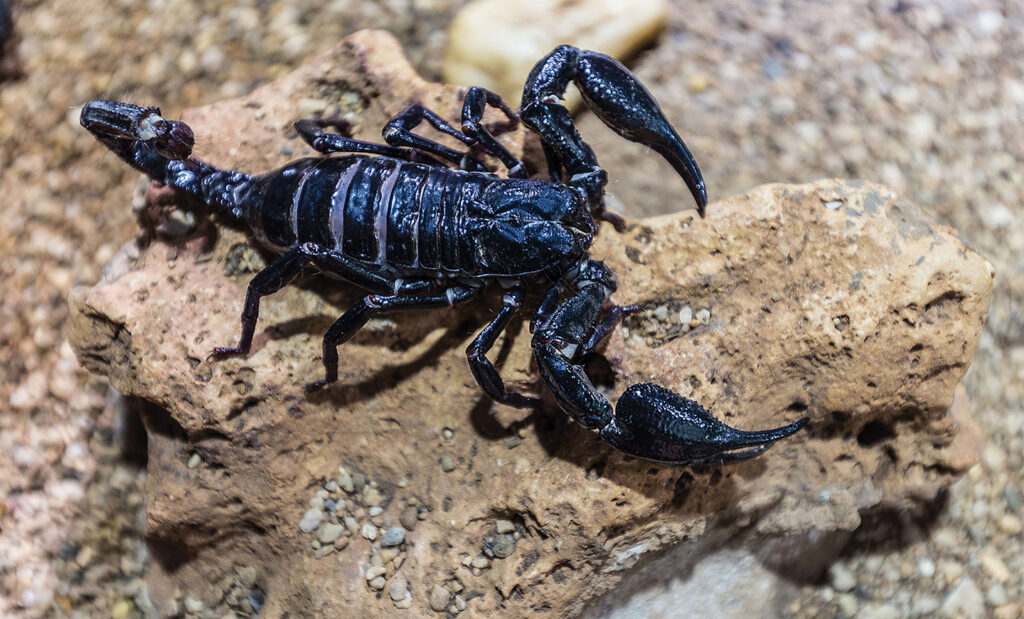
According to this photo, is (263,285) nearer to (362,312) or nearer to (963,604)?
(362,312)

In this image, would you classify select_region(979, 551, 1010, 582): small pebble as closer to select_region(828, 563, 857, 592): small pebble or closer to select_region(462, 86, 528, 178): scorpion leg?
select_region(828, 563, 857, 592): small pebble

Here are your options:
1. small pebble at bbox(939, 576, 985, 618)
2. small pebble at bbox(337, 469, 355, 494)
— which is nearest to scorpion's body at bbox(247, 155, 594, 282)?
small pebble at bbox(337, 469, 355, 494)

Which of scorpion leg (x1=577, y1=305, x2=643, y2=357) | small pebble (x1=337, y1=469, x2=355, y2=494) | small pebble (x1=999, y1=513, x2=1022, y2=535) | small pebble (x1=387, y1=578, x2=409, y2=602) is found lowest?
small pebble (x1=999, y1=513, x2=1022, y2=535)

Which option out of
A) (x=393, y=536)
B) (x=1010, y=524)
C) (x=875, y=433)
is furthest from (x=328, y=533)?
(x=1010, y=524)

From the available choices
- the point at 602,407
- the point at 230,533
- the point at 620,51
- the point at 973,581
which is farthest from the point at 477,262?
the point at 973,581

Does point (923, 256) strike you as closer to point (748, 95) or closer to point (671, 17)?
point (748, 95)

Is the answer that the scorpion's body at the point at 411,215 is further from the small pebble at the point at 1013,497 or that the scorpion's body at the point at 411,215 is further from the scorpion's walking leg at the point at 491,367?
the small pebble at the point at 1013,497
